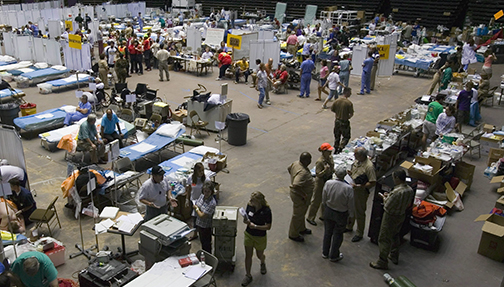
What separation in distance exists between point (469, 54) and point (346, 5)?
1740cm

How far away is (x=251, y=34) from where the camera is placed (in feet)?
68.4

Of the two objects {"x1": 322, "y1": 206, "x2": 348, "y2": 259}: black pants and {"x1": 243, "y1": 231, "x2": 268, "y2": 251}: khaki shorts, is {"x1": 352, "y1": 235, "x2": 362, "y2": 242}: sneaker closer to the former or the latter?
{"x1": 322, "y1": 206, "x2": 348, "y2": 259}: black pants

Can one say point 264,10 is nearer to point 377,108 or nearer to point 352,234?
point 377,108

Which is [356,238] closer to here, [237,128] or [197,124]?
[237,128]

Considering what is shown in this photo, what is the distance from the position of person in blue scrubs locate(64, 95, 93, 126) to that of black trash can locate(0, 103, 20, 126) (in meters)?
1.57

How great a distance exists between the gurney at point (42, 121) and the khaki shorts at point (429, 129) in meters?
10.2

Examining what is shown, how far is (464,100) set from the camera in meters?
12.5

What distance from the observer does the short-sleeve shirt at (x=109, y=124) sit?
1032 cm

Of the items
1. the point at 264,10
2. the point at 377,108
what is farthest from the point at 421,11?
the point at 377,108

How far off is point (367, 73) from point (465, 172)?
323 inches

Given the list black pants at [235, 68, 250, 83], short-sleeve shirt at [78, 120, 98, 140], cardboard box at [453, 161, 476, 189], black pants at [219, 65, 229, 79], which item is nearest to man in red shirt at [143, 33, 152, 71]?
black pants at [219, 65, 229, 79]

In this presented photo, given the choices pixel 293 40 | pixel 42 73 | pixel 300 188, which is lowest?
pixel 42 73

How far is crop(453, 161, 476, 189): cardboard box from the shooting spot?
9.19 metres

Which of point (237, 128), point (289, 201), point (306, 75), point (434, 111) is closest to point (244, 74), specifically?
point (306, 75)
